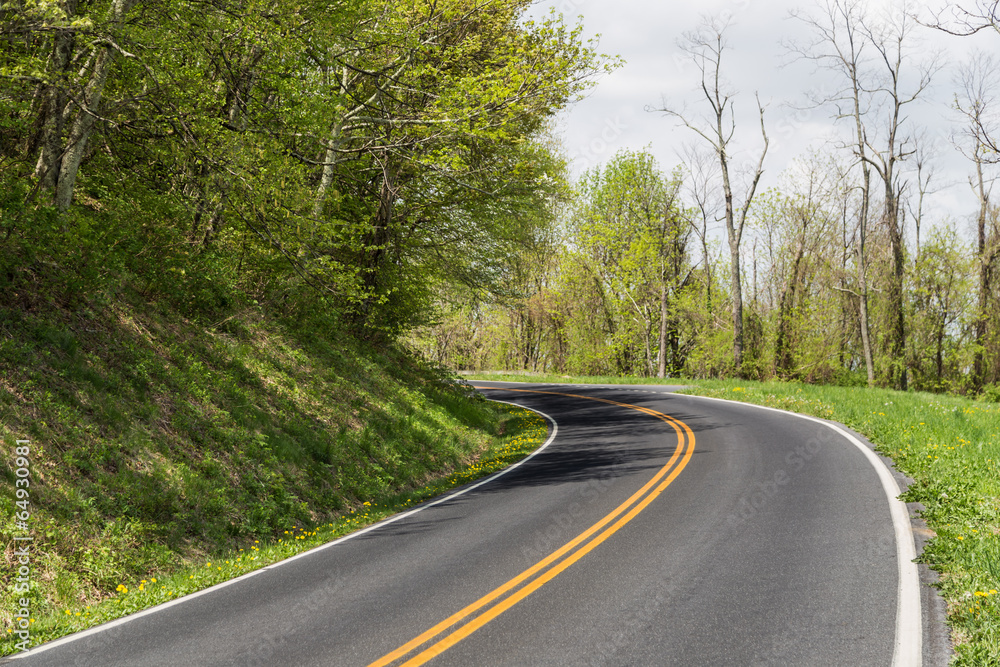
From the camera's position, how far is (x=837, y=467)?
34.4 feet

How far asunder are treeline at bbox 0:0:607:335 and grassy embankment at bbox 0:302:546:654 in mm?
1143

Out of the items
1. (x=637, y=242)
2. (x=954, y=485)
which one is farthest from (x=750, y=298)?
(x=954, y=485)

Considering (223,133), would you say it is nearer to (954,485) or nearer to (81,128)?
(81,128)

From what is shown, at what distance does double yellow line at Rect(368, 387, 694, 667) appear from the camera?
4.82 meters

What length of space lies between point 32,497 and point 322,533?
3318mm

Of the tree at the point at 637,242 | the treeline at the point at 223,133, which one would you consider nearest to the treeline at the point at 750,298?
the tree at the point at 637,242

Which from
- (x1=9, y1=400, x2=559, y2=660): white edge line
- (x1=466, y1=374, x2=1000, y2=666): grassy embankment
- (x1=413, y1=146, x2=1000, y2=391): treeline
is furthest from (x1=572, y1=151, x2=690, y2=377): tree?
(x1=9, y1=400, x2=559, y2=660): white edge line

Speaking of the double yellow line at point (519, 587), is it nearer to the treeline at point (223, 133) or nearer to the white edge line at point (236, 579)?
the white edge line at point (236, 579)

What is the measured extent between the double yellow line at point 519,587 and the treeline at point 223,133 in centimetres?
621

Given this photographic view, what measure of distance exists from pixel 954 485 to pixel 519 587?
20.5ft

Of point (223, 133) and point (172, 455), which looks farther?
point (223, 133)

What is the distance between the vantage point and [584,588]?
19.4 ft

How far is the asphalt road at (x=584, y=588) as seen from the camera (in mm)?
4758

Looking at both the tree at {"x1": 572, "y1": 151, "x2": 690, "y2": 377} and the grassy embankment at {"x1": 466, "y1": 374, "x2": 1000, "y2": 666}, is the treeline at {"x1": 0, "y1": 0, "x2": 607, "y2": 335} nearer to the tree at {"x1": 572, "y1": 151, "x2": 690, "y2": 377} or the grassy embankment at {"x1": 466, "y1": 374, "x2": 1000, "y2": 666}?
the grassy embankment at {"x1": 466, "y1": 374, "x2": 1000, "y2": 666}
